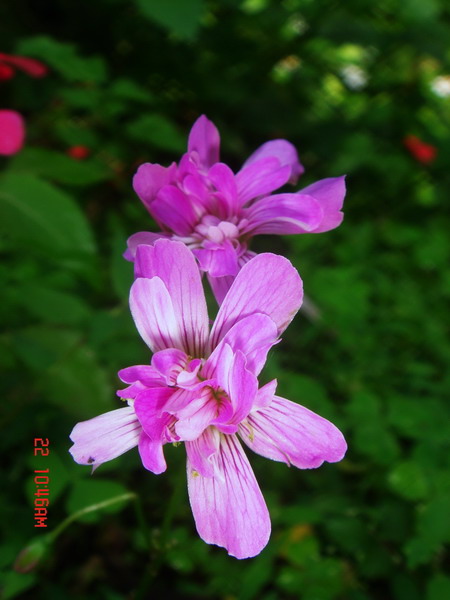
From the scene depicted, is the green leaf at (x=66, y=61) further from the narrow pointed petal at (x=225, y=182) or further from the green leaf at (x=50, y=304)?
the narrow pointed petal at (x=225, y=182)

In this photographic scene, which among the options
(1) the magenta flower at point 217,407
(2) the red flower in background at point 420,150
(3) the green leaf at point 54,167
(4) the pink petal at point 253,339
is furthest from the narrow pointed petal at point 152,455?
(2) the red flower in background at point 420,150

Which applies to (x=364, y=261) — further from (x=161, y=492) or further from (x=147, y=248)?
(x=147, y=248)

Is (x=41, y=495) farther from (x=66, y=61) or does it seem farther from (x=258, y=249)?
(x=258, y=249)

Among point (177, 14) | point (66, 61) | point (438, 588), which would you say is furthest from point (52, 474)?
point (177, 14)

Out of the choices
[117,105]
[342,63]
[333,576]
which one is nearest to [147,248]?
[333,576]

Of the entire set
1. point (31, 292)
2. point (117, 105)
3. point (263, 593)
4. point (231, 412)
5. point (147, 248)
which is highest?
point (147, 248)

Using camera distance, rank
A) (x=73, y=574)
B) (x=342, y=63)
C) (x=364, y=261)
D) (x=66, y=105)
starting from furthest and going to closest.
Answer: (x=342, y=63) < (x=364, y=261) < (x=66, y=105) < (x=73, y=574)

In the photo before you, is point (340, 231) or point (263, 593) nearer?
point (263, 593)
